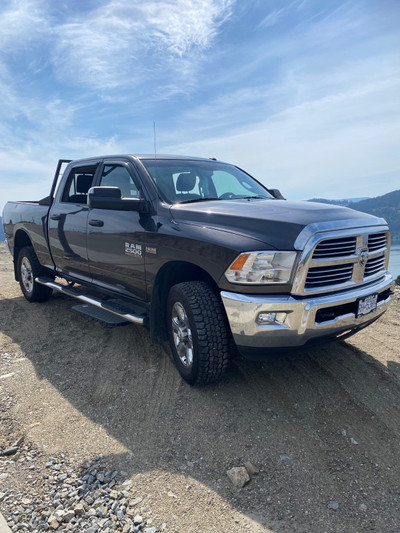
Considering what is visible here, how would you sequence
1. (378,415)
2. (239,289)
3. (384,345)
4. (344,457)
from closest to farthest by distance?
(344,457)
(239,289)
(378,415)
(384,345)

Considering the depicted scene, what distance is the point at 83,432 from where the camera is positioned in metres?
2.98

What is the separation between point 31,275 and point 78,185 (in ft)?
5.94

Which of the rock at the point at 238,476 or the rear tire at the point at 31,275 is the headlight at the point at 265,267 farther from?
the rear tire at the point at 31,275

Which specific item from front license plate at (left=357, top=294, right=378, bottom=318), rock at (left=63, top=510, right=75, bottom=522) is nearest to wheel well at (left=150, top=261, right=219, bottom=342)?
front license plate at (left=357, top=294, right=378, bottom=318)

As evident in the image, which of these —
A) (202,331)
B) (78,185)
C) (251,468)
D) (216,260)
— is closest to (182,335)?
(202,331)

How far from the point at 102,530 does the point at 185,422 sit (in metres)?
0.98

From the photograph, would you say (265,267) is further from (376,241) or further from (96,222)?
(96,222)

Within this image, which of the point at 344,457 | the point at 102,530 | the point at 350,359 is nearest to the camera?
the point at 102,530

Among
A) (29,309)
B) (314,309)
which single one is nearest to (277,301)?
(314,309)

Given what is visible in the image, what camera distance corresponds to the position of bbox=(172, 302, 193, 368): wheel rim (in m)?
3.30

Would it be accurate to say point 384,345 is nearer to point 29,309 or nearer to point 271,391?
point 271,391

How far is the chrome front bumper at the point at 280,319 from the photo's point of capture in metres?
2.73

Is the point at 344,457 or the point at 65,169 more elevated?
the point at 65,169

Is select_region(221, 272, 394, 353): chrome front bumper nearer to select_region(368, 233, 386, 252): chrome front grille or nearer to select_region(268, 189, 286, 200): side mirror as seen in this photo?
select_region(368, 233, 386, 252): chrome front grille
